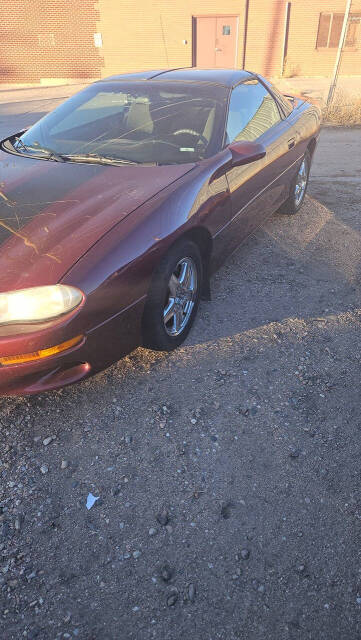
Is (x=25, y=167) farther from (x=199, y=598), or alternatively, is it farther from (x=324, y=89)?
(x=324, y=89)

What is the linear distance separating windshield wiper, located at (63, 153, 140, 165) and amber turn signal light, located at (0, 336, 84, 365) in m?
1.40

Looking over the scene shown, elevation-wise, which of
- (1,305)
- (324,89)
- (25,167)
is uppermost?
(25,167)

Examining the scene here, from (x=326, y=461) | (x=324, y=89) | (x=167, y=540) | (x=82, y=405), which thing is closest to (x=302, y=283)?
(x=326, y=461)

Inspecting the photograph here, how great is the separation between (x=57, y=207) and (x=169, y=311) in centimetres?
88

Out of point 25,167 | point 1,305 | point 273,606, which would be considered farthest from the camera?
point 25,167

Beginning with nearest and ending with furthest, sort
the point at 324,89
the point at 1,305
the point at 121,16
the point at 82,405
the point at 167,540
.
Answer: the point at 167,540
the point at 1,305
the point at 82,405
the point at 324,89
the point at 121,16

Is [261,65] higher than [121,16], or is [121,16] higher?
[121,16]

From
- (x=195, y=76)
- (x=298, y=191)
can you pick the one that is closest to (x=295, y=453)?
(x=195, y=76)

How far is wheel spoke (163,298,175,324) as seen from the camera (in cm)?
266

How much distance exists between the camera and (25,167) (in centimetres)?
292

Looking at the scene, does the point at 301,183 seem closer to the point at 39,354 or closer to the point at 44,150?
the point at 44,150

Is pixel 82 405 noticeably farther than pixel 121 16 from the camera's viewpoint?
No

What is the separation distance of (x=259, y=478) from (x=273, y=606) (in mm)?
540

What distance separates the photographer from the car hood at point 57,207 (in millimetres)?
2076
